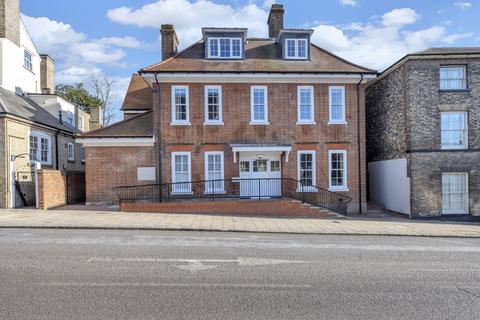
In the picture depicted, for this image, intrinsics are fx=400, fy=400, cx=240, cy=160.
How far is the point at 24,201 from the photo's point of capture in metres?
19.9

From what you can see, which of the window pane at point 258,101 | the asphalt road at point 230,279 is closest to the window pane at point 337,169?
the window pane at point 258,101

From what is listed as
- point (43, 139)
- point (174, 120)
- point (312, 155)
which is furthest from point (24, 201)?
point (312, 155)

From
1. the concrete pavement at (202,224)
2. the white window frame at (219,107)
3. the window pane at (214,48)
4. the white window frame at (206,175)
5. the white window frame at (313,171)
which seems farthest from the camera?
the window pane at (214,48)

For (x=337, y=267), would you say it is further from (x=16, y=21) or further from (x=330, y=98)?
(x=16, y=21)

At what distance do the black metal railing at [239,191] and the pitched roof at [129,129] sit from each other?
2718mm

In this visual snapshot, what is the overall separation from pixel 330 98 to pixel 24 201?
1645cm

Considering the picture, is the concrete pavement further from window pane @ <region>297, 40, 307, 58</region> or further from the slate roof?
window pane @ <region>297, 40, 307, 58</region>

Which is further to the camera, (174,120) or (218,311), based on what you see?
(174,120)

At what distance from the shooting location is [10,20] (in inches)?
973

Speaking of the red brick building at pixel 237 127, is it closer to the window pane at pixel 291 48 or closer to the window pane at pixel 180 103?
the window pane at pixel 180 103

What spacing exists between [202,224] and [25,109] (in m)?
14.1

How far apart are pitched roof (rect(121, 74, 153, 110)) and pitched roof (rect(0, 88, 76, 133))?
174 inches

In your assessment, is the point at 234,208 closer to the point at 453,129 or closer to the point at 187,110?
the point at 187,110

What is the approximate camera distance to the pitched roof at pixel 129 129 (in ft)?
66.7
